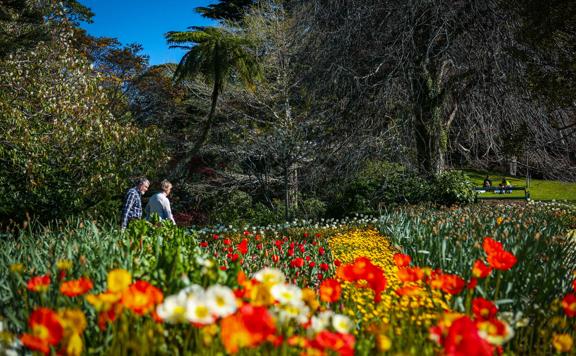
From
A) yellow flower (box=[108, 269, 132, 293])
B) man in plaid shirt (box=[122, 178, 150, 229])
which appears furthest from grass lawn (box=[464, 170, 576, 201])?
yellow flower (box=[108, 269, 132, 293])

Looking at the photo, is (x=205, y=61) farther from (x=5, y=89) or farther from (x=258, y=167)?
(x=5, y=89)

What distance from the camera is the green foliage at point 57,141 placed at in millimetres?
8867

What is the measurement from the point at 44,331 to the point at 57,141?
868 cm

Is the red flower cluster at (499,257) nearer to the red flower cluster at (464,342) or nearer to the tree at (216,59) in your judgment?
the red flower cluster at (464,342)

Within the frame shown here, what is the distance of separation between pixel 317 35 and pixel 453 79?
344 centimetres

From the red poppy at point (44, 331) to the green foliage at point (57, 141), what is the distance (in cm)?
776

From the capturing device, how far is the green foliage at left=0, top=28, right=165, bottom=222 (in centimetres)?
887

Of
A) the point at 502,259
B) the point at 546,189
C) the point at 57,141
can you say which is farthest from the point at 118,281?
the point at 546,189

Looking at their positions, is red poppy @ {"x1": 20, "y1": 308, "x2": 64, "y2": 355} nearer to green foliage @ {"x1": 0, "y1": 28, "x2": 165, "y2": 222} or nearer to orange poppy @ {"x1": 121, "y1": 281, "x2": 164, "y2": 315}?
orange poppy @ {"x1": 121, "y1": 281, "x2": 164, "y2": 315}

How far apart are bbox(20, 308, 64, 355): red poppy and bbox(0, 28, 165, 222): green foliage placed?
25.5 ft

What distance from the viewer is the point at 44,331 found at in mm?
1389

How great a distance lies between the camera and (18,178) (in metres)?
9.44

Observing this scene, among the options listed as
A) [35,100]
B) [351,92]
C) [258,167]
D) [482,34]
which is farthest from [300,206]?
[35,100]

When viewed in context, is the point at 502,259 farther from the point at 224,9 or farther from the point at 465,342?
the point at 224,9
